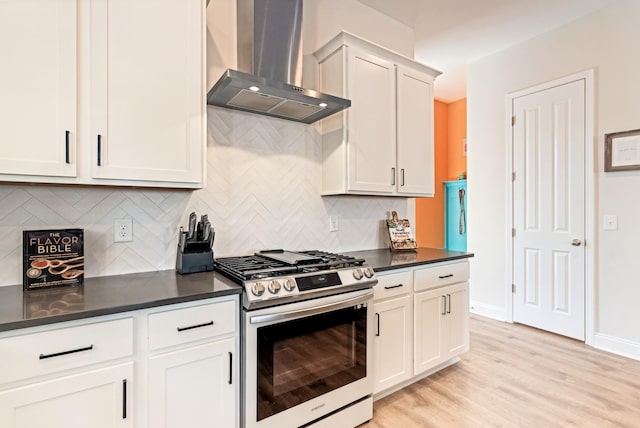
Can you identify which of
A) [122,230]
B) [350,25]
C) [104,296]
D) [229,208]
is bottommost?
[104,296]

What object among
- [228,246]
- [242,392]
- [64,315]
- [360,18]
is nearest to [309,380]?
[242,392]

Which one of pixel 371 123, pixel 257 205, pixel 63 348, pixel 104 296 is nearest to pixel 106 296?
pixel 104 296

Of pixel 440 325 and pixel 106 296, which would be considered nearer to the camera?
pixel 106 296

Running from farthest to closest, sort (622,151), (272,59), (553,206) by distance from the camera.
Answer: (553,206), (622,151), (272,59)

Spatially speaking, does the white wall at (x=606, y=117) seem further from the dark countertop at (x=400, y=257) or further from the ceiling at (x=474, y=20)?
the dark countertop at (x=400, y=257)

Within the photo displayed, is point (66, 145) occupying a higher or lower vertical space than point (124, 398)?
higher

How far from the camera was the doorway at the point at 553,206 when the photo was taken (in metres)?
3.09

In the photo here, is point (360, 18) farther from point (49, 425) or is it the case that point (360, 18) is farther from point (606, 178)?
point (49, 425)

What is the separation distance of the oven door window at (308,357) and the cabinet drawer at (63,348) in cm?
57

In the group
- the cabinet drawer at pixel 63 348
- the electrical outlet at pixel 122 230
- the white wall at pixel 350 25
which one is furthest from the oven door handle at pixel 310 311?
the white wall at pixel 350 25

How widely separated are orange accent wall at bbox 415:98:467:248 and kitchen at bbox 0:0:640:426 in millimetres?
1821

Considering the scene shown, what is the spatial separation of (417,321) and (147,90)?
212 cm

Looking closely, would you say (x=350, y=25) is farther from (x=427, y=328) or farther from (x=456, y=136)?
(x=456, y=136)

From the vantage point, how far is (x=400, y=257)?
8.22 ft
